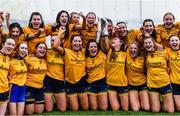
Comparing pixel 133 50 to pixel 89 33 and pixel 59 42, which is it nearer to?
pixel 89 33

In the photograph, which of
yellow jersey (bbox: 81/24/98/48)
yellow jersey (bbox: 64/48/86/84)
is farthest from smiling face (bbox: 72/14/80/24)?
yellow jersey (bbox: 64/48/86/84)

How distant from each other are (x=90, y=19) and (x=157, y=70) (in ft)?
5.31

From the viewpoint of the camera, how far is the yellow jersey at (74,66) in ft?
23.8

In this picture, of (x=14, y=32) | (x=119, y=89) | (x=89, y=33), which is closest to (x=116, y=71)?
(x=119, y=89)

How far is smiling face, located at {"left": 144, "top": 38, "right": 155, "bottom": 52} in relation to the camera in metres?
7.23

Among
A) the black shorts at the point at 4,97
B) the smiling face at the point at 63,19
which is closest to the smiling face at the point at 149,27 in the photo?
the smiling face at the point at 63,19

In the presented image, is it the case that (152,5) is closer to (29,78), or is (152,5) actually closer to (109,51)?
(109,51)

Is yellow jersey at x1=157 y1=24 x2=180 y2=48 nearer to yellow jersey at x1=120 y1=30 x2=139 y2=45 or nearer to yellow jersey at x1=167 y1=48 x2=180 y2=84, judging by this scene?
yellow jersey at x1=120 y1=30 x2=139 y2=45

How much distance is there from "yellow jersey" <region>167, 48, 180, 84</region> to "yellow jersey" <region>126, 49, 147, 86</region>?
51 centimetres

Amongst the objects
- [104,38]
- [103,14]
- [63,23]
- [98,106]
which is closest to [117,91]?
[98,106]

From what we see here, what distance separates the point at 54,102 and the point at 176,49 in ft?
8.38

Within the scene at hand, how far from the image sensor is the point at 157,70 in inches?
285

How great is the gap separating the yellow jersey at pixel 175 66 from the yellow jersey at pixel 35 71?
2276 millimetres

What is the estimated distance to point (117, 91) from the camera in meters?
7.45
